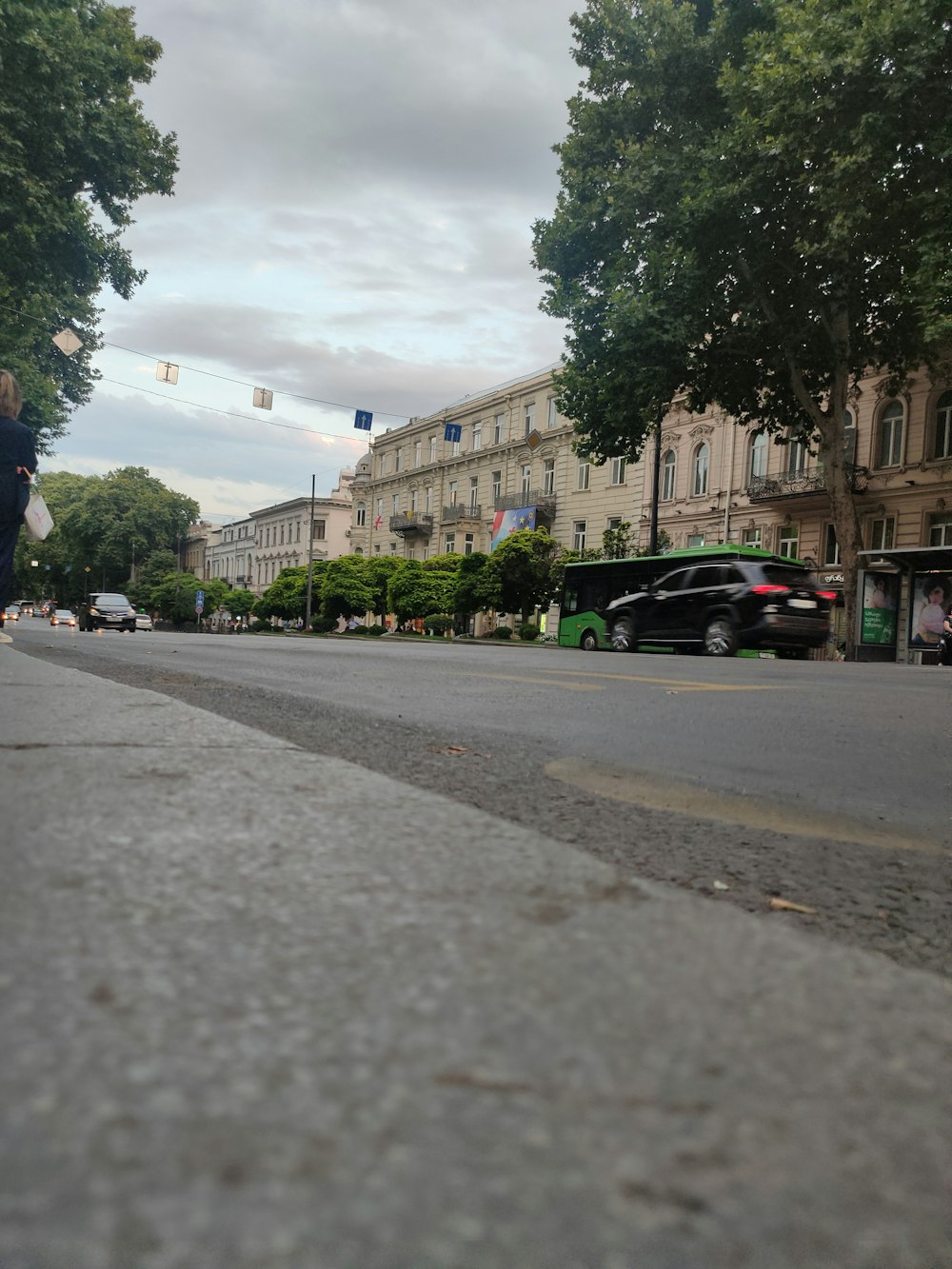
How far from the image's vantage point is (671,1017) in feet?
2.91

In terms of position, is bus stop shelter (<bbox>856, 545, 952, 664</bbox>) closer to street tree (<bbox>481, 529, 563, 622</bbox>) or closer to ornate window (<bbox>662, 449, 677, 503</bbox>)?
ornate window (<bbox>662, 449, 677, 503</bbox>)

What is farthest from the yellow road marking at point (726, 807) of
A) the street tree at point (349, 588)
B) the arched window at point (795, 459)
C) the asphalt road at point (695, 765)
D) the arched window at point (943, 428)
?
the street tree at point (349, 588)

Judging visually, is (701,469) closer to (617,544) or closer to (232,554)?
(617,544)

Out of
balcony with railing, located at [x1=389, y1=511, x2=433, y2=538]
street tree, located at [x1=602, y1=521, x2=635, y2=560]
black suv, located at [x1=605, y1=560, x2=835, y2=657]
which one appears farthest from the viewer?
balcony with railing, located at [x1=389, y1=511, x2=433, y2=538]

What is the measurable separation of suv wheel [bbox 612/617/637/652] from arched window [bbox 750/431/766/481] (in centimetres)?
1596

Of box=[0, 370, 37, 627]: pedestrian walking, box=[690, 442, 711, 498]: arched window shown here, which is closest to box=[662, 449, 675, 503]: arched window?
box=[690, 442, 711, 498]: arched window

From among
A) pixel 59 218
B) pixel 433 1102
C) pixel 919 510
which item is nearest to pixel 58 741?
pixel 433 1102

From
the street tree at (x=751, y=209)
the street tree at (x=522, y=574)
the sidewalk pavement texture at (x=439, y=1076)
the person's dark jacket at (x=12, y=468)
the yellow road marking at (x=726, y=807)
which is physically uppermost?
the street tree at (x=751, y=209)

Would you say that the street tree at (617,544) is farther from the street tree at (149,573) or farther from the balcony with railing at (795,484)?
the street tree at (149,573)

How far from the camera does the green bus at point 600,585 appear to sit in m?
25.2

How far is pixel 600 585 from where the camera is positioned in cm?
2730

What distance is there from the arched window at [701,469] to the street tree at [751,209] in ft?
38.2

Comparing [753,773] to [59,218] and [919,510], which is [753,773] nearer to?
[59,218]

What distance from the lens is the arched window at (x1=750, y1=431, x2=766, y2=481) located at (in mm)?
35500
